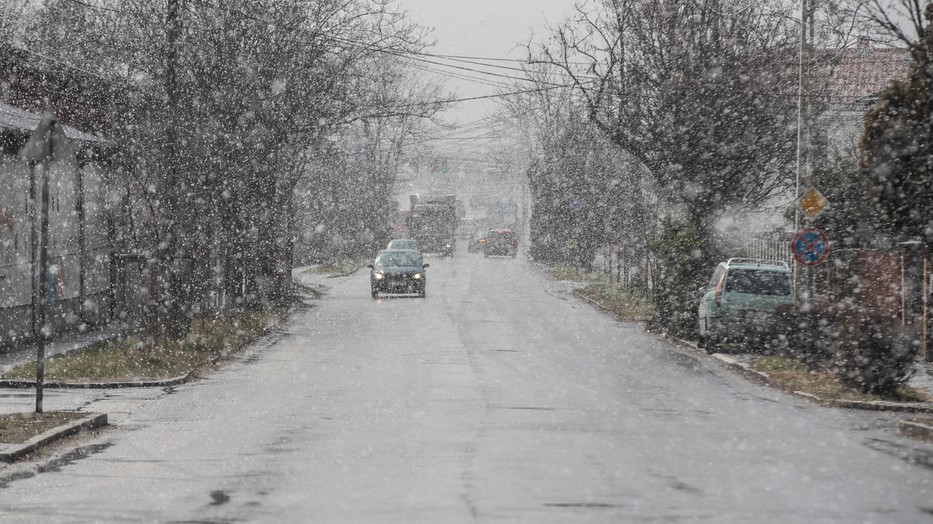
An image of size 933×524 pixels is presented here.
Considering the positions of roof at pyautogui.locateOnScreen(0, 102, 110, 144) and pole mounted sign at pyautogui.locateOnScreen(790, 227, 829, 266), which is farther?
pole mounted sign at pyautogui.locateOnScreen(790, 227, 829, 266)

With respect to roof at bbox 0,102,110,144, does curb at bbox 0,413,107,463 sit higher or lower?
lower

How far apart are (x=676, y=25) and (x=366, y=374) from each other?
17.5 m

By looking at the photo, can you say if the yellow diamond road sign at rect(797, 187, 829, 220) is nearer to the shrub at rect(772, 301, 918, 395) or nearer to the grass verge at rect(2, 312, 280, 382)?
the shrub at rect(772, 301, 918, 395)

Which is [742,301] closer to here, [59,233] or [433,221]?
[59,233]

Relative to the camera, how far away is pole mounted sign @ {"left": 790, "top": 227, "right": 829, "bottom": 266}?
21984 mm

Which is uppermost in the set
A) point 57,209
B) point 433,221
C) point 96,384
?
point 433,221

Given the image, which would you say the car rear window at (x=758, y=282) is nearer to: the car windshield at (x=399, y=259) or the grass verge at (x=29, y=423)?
the grass verge at (x=29, y=423)

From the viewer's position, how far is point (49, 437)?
41.1ft

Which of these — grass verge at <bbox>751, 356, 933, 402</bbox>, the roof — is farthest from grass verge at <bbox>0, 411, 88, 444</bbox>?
grass verge at <bbox>751, 356, 933, 402</bbox>

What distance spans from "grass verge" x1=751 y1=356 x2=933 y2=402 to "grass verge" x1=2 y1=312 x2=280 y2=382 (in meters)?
9.14

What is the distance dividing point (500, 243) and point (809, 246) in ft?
226

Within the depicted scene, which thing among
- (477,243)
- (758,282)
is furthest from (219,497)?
(477,243)

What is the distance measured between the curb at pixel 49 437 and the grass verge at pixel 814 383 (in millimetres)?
9215

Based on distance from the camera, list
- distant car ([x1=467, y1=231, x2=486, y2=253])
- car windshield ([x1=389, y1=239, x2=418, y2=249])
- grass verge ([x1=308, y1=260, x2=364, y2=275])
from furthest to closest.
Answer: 1. distant car ([x1=467, y1=231, x2=486, y2=253])
2. car windshield ([x1=389, y1=239, x2=418, y2=249])
3. grass verge ([x1=308, y1=260, x2=364, y2=275])
